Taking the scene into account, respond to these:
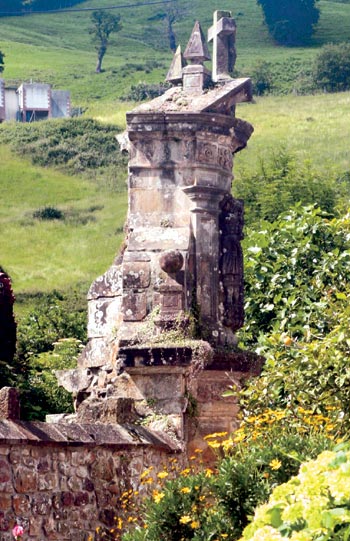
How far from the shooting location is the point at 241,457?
39.8ft

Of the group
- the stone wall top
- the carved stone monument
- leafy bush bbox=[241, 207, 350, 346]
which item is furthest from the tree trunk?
the carved stone monument

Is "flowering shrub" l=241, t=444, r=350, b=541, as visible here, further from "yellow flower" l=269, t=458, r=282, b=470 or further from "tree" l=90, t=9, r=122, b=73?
"tree" l=90, t=9, r=122, b=73

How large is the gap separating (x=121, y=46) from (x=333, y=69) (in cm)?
4191

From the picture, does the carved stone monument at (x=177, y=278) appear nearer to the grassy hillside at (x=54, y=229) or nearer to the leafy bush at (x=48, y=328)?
the leafy bush at (x=48, y=328)

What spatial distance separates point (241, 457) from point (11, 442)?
5.93ft

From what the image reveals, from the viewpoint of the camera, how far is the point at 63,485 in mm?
12117

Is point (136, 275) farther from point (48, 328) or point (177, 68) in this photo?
point (48, 328)

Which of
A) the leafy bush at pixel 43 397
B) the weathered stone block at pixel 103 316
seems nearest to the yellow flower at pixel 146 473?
the weathered stone block at pixel 103 316

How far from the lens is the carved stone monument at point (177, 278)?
15.1m

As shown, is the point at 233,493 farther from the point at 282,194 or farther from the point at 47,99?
the point at 47,99

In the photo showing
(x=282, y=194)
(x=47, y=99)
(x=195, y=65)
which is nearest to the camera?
(x=195, y=65)

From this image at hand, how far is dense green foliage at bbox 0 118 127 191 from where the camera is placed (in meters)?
92.9

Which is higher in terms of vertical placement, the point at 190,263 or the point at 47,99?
the point at 190,263

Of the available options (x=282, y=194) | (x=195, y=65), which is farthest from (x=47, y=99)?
(x=195, y=65)
